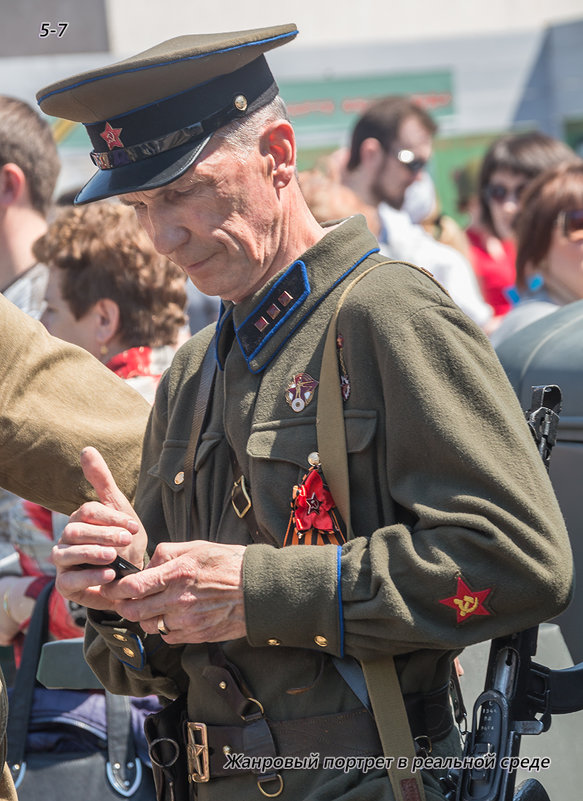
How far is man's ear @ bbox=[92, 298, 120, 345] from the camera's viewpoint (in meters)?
3.55

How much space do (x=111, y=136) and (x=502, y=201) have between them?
4951 millimetres

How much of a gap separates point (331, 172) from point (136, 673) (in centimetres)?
438

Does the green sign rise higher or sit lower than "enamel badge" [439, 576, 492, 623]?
lower

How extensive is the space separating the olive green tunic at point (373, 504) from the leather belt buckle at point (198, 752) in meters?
0.03

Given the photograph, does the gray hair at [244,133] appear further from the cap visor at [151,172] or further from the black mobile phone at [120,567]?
the black mobile phone at [120,567]

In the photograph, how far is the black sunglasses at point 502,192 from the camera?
262 inches

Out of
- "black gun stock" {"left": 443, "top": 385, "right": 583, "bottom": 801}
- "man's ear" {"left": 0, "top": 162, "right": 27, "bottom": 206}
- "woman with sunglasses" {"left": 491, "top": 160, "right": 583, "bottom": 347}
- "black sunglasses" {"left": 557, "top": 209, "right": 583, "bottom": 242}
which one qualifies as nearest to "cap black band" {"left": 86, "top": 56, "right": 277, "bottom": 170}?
"black gun stock" {"left": 443, "top": 385, "right": 583, "bottom": 801}

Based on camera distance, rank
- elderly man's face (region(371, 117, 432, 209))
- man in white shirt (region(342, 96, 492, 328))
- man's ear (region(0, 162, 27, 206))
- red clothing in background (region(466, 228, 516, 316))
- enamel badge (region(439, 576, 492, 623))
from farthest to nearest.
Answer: red clothing in background (region(466, 228, 516, 316)), elderly man's face (region(371, 117, 432, 209)), man in white shirt (region(342, 96, 492, 328)), man's ear (region(0, 162, 27, 206)), enamel badge (region(439, 576, 492, 623))

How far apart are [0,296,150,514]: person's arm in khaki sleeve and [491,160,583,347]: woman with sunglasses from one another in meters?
2.31

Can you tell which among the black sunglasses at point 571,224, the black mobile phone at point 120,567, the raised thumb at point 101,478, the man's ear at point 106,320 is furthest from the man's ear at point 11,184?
the black mobile phone at point 120,567

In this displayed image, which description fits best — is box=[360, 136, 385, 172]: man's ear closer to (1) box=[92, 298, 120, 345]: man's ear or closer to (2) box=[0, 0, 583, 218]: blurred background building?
(1) box=[92, 298, 120, 345]: man's ear

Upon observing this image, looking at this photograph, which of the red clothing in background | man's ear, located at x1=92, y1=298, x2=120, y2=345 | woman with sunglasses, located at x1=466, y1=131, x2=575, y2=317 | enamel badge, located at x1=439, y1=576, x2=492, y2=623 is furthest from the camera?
Answer: the red clothing in background

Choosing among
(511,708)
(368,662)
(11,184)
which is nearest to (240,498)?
(368,662)

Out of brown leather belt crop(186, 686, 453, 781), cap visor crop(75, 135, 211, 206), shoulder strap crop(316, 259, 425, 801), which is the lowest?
brown leather belt crop(186, 686, 453, 781)
